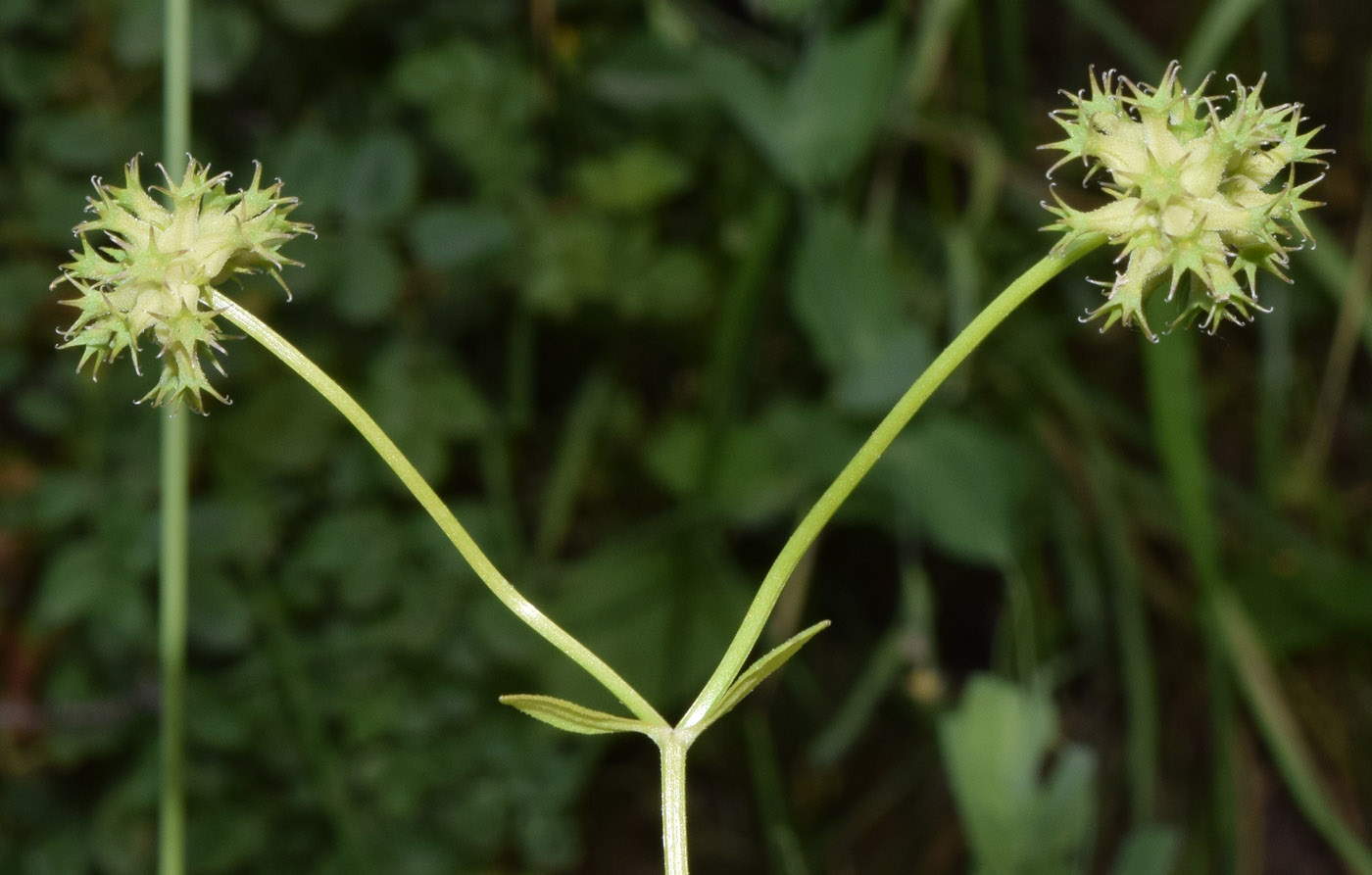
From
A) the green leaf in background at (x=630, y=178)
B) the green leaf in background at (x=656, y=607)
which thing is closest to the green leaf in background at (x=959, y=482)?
the green leaf in background at (x=656, y=607)

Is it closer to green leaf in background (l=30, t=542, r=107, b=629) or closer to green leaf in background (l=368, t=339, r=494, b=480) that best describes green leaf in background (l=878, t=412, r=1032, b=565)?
green leaf in background (l=368, t=339, r=494, b=480)

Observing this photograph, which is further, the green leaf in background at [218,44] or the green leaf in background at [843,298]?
the green leaf in background at [843,298]

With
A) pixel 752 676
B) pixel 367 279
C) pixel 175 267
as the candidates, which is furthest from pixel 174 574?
pixel 367 279

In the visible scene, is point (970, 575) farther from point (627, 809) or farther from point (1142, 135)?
point (1142, 135)

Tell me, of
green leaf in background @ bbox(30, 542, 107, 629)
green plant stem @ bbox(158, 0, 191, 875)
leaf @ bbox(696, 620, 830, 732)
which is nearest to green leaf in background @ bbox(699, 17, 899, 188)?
green plant stem @ bbox(158, 0, 191, 875)

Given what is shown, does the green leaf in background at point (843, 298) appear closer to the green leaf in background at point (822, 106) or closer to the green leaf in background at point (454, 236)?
the green leaf in background at point (822, 106)
